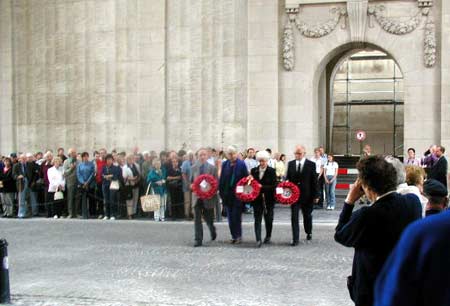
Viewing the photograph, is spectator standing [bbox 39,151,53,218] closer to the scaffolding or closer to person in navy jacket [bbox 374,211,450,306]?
person in navy jacket [bbox 374,211,450,306]

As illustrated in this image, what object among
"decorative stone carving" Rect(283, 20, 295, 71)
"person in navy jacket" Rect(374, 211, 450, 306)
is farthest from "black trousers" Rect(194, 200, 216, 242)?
"person in navy jacket" Rect(374, 211, 450, 306)

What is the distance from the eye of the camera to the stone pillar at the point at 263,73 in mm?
22234

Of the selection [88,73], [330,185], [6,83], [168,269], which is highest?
[88,73]

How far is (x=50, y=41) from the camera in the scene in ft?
82.0

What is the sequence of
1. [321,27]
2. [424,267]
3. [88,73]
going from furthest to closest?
[88,73]
[321,27]
[424,267]

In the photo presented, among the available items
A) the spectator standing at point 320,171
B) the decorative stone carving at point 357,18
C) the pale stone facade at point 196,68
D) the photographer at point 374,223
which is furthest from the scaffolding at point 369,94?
the photographer at point 374,223

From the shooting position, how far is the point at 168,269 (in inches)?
416

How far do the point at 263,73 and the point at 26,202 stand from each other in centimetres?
837

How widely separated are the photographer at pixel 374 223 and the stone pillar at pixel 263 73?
690 inches

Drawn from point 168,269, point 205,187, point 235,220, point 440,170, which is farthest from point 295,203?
point 440,170

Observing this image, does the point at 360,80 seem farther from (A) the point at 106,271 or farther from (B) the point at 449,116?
(A) the point at 106,271

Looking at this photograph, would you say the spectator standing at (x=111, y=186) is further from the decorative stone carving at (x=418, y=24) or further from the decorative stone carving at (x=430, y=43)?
the decorative stone carving at (x=430, y=43)

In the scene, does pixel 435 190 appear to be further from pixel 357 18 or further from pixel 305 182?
pixel 357 18

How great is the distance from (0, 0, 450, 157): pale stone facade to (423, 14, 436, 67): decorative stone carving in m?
0.04
